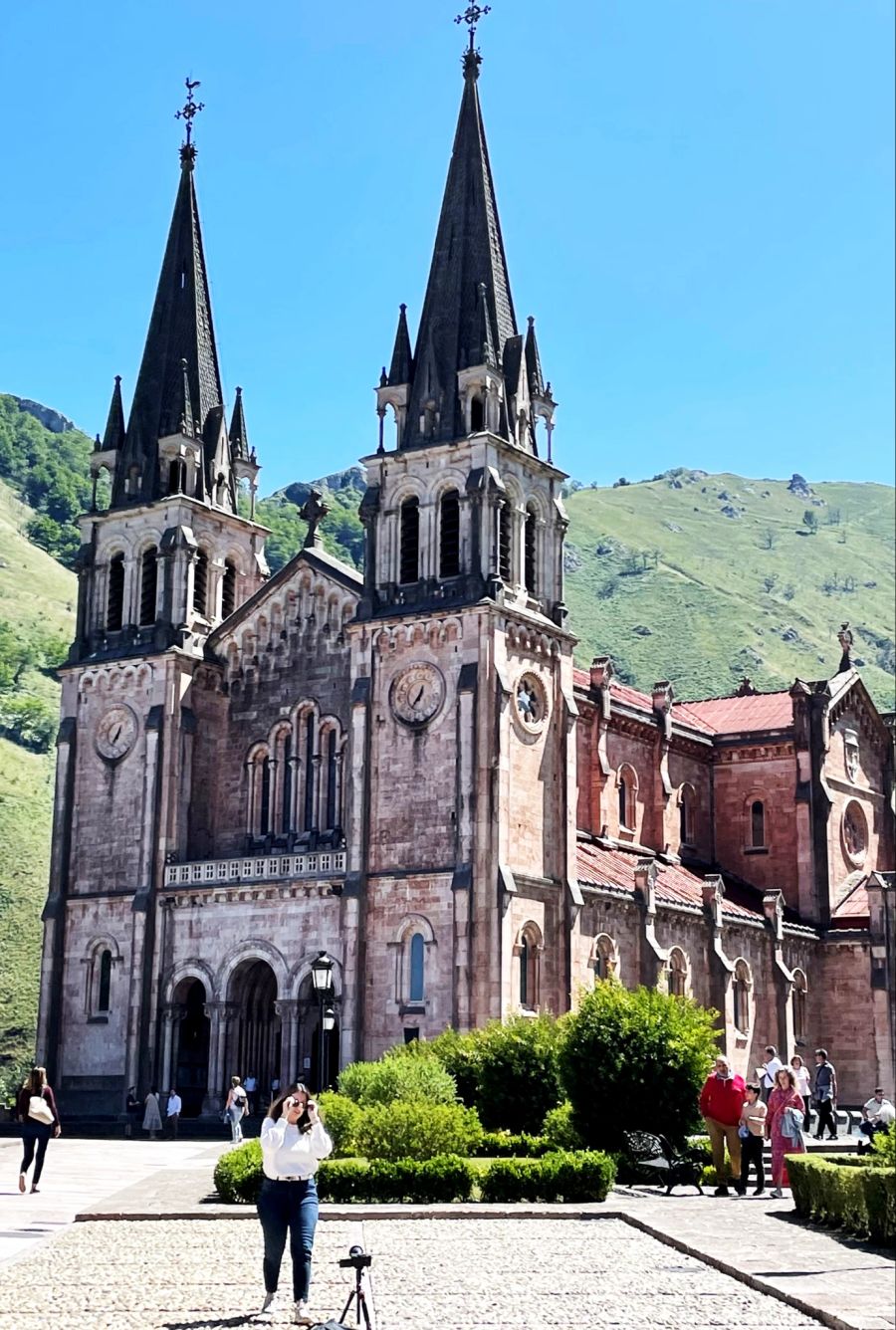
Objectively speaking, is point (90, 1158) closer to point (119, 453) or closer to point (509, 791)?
point (509, 791)

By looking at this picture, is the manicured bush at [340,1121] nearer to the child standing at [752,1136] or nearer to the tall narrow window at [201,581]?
the child standing at [752,1136]

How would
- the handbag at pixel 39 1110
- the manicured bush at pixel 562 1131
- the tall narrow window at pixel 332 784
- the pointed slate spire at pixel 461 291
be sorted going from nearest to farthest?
the handbag at pixel 39 1110
the manicured bush at pixel 562 1131
the pointed slate spire at pixel 461 291
the tall narrow window at pixel 332 784

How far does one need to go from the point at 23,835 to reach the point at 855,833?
5440cm

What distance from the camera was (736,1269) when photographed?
19.2 m

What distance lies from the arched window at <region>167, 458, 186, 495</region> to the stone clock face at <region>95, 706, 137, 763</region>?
26.2 feet

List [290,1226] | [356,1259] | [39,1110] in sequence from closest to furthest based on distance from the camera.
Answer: [356,1259]
[290,1226]
[39,1110]

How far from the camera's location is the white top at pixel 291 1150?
691 inches

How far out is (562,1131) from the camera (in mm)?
33594

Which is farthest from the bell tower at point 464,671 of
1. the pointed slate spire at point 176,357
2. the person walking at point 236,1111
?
the pointed slate spire at point 176,357

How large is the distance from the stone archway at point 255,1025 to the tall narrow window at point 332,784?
4866 millimetres

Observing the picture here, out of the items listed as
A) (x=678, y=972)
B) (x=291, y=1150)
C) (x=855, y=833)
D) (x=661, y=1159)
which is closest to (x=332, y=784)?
(x=678, y=972)

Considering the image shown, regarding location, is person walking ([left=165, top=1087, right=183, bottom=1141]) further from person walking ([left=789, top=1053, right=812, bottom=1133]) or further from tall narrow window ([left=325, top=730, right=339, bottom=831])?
person walking ([left=789, top=1053, right=812, bottom=1133])

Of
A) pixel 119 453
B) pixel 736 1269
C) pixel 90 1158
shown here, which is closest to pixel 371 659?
pixel 119 453

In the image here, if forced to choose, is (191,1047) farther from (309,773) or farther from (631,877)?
(631,877)
